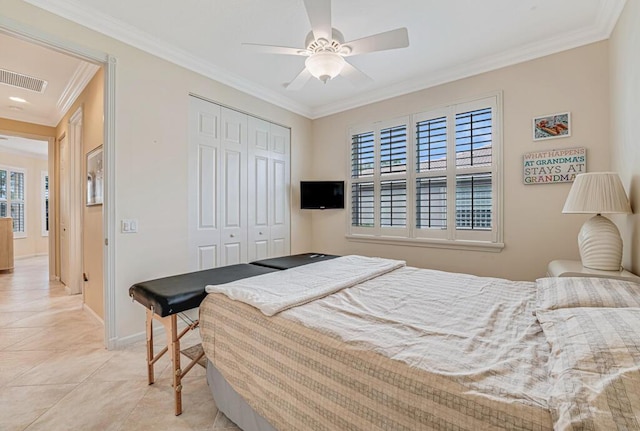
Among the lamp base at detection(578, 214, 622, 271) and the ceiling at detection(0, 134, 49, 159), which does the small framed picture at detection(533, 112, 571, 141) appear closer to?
the lamp base at detection(578, 214, 622, 271)

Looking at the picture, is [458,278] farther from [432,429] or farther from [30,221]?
[30,221]

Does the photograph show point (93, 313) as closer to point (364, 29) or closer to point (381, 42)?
point (381, 42)

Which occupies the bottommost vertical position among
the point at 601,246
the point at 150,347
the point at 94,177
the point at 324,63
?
the point at 150,347

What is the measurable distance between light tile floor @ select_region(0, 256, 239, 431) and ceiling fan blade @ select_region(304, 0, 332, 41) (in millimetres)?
2488

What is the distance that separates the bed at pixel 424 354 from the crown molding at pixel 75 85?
303 cm

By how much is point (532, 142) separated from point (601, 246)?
1.23 meters

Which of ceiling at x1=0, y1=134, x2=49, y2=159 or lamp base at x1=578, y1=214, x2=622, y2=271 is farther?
ceiling at x1=0, y1=134, x2=49, y2=159

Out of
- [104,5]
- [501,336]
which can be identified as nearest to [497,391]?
[501,336]

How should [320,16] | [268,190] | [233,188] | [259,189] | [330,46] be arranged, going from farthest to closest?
1. [268,190]
2. [259,189]
3. [233,188]
4. [330,46]
5. [320,16]

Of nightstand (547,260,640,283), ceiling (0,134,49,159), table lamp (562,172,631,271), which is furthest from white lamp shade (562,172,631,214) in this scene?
ceiling (0,134,49,159)

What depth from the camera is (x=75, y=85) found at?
3434 millimetres

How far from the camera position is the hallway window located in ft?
22.2

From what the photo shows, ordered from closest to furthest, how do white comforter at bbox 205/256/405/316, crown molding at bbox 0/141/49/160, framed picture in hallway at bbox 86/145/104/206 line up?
white comforter at bbox 205/256/405/316, framed picture in hallway at bbox 86/145/104/206, crown molding at bbox 0/141/49/160

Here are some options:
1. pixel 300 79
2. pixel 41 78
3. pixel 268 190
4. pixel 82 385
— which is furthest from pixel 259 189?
pixel 41 78
